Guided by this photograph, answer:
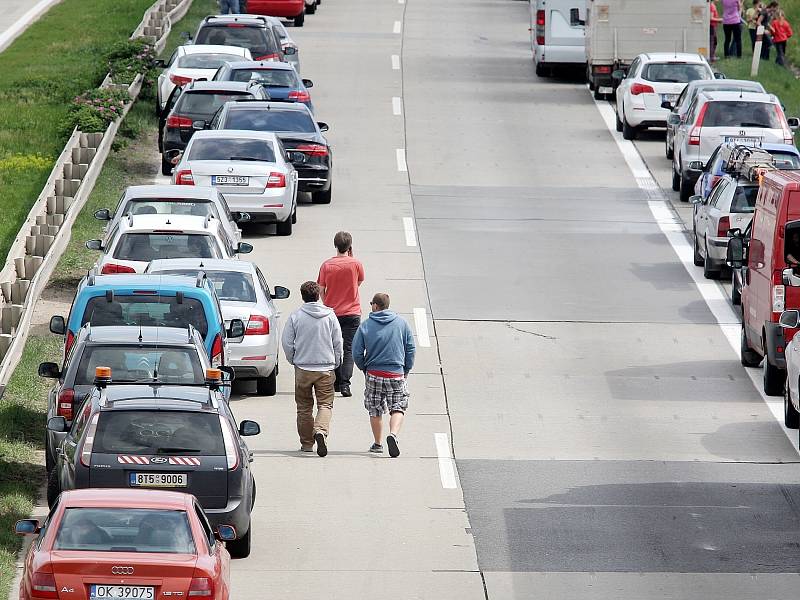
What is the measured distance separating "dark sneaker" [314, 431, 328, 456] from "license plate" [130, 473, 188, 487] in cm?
Answer: 383

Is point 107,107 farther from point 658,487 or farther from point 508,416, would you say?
point 658,487

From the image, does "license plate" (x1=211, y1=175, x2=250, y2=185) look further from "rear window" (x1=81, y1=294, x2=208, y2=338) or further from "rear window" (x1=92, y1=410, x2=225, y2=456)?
"rear window" (x1=92, y1=410, x2=225, y2=456)

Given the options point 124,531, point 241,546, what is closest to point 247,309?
point 241,546

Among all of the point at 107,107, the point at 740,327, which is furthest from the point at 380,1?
the point at 740,327

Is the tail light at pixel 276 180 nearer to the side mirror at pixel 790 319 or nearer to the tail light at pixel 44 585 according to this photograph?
the side mirror at pixel 790 319

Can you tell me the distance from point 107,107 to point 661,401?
684 inches

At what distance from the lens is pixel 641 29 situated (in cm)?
3988

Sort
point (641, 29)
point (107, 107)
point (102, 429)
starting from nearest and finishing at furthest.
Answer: point (102, 429) → point (107, 107) → point (641, 29)

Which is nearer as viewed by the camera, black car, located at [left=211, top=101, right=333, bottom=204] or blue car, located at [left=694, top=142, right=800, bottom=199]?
blue car, located at [left=694, top=142, right=800, bottom=199]

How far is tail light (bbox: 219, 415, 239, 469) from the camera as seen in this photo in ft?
43.8

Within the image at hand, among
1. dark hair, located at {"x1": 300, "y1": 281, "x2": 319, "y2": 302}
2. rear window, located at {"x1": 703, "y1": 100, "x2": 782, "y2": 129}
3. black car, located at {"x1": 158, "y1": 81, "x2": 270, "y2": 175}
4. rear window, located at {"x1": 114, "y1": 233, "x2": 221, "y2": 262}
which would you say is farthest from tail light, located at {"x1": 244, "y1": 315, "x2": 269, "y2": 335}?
rear window, located at {"x1": 703, "y1": 100, "x2": 782, "y2": 129}

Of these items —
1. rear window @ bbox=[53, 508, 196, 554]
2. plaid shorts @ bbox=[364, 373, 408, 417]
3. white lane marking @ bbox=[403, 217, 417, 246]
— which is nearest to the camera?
rear window @ bbox=[53, 508, 196, 554]

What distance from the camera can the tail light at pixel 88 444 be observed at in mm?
13211

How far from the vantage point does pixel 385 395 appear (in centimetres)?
1698
